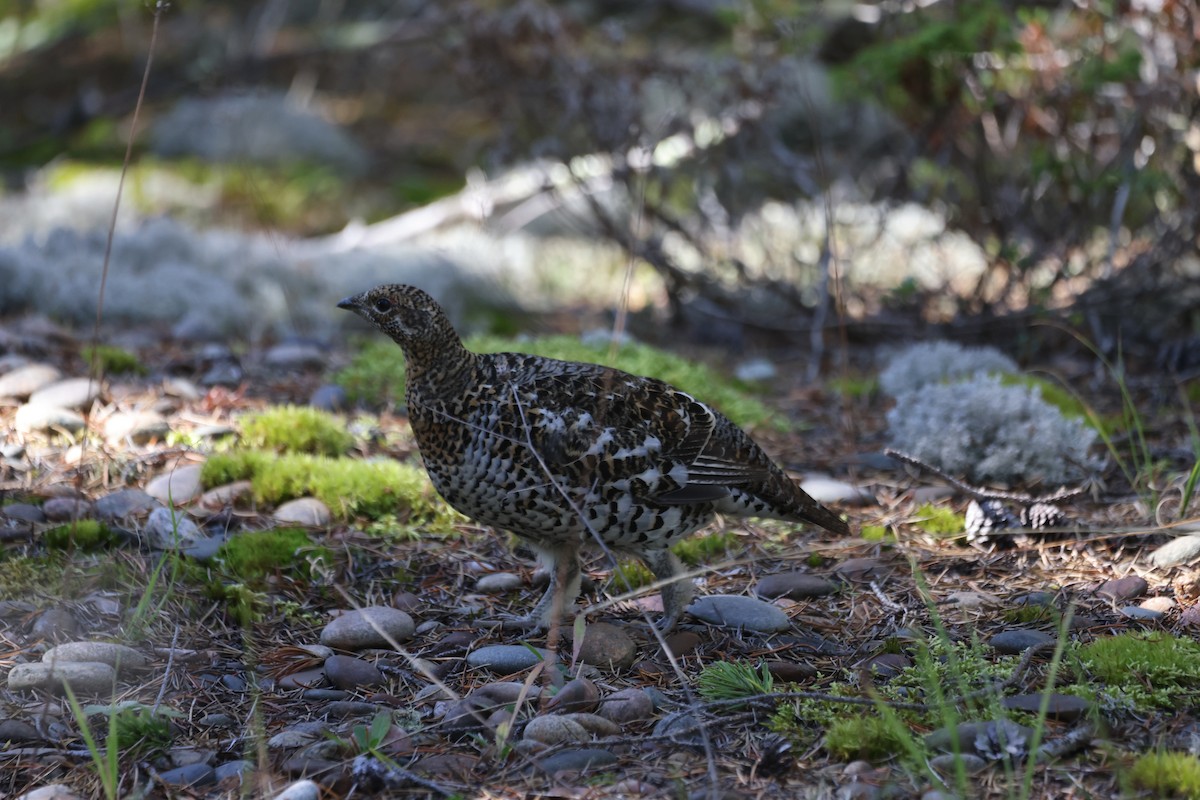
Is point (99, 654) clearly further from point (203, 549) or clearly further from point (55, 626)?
point (203, 549)

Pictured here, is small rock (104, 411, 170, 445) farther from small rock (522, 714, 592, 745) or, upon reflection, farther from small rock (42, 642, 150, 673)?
small rock (522, 714, 592, 745)

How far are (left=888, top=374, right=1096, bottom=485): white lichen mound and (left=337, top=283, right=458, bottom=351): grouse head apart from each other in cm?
249

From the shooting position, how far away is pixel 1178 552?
4016mm

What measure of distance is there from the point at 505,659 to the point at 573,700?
0.36 metres

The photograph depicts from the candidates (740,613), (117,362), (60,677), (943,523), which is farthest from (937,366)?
(60,677)

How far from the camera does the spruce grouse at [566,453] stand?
3.52 meters

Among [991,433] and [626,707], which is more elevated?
[991,433]

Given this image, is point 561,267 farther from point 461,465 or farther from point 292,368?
Result: point 461,465

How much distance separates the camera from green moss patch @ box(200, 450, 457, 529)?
456 centimetres

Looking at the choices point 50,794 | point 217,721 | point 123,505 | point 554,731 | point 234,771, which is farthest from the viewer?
point 123,505

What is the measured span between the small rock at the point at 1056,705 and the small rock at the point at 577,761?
42.9 inches

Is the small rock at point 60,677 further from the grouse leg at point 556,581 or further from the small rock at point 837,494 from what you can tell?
the small rock at point 837,494

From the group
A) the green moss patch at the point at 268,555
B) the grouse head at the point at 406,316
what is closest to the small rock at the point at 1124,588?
the grouse head at the point at 406,316

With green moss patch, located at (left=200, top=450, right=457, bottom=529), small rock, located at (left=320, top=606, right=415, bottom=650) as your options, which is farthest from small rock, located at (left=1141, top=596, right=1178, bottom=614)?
green moss patch, located at (left=200, top=450, right=457, bottom=529)
